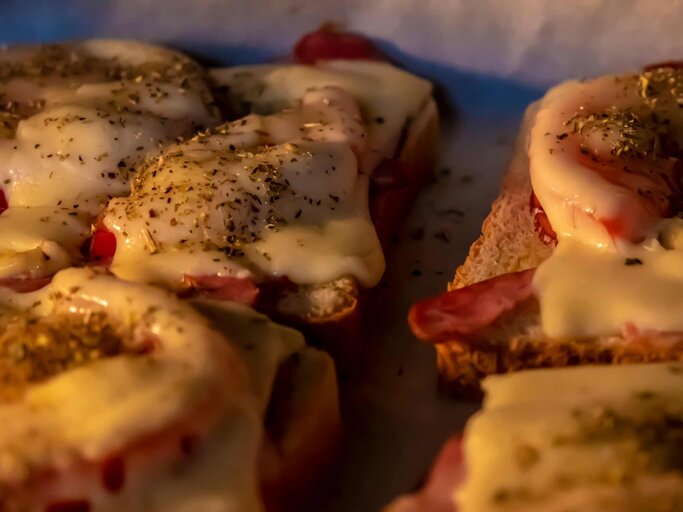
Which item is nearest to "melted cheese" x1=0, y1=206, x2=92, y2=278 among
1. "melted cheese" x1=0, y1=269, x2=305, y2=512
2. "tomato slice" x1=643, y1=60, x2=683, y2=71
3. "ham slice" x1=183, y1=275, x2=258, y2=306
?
"ham slice" x1=183, y1=275, x2=258, y2=306

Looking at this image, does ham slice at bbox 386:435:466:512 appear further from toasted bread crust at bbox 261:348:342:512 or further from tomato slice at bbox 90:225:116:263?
tomato slice at bbox 90:225:116:263

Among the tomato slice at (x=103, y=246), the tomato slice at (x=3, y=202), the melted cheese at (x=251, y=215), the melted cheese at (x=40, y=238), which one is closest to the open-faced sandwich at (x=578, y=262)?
the melted cheese at (x=251, y=215)

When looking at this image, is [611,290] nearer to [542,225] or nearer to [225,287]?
[542,225]

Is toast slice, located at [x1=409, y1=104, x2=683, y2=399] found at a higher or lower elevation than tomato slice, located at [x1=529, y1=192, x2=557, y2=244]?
lower

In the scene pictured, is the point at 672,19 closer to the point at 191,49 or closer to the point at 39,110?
the point at 191,49

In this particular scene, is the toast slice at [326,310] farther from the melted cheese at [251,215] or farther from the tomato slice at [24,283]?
the tomato slice at [24,283]

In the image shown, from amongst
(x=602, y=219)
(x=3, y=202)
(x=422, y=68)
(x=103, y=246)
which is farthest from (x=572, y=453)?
(x=422, y=68)

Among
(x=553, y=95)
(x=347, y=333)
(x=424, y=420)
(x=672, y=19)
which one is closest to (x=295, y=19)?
(x=553, y=95)
